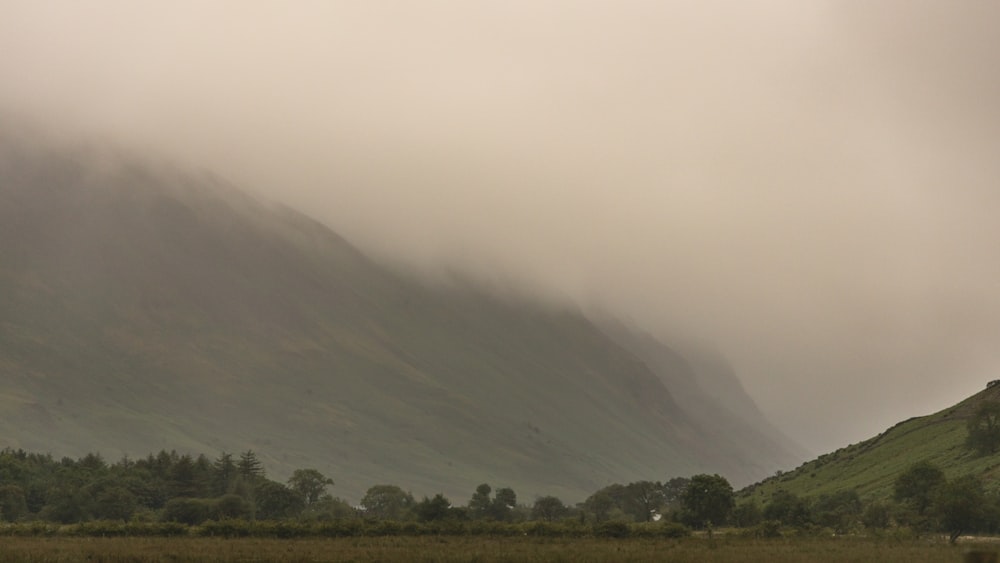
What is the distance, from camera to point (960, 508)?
128375 mm

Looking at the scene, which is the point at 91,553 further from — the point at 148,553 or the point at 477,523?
the point at 477,523

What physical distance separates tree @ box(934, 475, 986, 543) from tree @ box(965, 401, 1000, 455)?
48247 millimetres

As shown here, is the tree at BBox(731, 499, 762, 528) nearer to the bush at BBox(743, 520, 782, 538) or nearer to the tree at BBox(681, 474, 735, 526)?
the tree at BBox(681, 474, 735, 526)

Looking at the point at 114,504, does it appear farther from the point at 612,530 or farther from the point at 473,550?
the point at 473,550

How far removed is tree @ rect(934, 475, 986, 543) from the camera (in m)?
128

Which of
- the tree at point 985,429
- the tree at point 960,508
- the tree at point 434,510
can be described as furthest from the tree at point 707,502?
the tree at point 985,429

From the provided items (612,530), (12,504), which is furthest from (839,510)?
(12,504)

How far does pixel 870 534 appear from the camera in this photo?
129 meters

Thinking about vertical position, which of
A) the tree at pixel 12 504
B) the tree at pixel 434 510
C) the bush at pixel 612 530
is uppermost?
the tree at pixel 12 504

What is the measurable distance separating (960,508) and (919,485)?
74.5 ft

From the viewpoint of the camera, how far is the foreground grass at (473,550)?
9619cm

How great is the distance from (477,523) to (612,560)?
5099cm

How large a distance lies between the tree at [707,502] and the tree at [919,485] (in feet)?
76.0

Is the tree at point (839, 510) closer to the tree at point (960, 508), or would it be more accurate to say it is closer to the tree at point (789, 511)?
the tree at point (789, 511)
